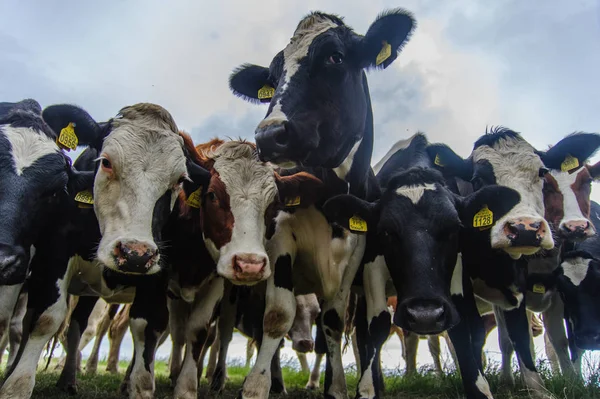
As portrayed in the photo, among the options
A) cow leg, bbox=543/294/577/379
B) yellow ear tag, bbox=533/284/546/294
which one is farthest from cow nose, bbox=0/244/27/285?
cow leg, bbox=543/294/577/379

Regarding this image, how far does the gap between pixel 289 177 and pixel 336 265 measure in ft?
3.31

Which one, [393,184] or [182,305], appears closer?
[393,184]

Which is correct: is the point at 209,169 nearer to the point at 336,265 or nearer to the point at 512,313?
the point at 336,265

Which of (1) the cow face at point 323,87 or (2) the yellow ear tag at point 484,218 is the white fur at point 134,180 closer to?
(1) the cow face at point 323,87

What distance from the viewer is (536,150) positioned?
22.5 feet

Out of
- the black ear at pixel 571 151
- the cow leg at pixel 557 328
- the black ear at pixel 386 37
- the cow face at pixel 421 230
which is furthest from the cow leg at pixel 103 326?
the black ear at pixel 571 151

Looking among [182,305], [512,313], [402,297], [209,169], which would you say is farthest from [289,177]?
[512,313]

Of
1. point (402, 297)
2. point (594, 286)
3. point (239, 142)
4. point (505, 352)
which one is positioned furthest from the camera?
point (505, 352)

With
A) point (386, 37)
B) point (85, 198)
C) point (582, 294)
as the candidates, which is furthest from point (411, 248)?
point (582, 294)

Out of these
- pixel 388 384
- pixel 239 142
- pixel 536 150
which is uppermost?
pixel 536 150

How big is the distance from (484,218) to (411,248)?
111cm

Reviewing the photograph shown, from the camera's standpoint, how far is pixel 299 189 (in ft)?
18.0

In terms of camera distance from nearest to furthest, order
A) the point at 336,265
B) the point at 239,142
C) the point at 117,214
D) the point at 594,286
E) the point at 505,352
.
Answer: the point at 117,214
the point at 336,265
the point at 239,142
the point at 594,286
the point at 505,352

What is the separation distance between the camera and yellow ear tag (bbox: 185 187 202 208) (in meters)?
5.50
